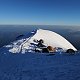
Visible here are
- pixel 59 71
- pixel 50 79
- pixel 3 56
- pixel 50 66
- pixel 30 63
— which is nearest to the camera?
pixel 50 79

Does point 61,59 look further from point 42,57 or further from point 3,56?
point 3,56

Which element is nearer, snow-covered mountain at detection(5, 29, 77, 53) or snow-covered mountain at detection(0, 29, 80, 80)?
snow-covered mountain at detection(0, 29, 80, 80)

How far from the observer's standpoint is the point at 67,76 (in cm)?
1820

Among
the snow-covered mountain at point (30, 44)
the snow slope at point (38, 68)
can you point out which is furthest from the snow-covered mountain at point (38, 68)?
the snow-covered mountain at point (30, 44)

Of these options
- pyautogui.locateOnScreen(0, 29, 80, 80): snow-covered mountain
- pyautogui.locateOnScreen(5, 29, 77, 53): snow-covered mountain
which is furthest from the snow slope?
pyautogui.locateOnScreen(5, 29, 77, 53): snow-covered mountain

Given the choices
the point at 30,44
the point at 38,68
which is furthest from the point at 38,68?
the point at 30,44

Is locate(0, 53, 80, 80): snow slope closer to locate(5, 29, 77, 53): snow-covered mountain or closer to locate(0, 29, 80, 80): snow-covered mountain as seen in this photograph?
locate(0, 29, 80, 80): snow-covered mountain

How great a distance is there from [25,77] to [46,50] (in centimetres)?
1506

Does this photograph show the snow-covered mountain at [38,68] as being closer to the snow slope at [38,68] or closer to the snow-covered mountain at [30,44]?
the snow slope at [38,68]

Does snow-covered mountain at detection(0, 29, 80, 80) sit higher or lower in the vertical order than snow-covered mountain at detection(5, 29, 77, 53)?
higher

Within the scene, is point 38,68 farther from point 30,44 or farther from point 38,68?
point 30,44

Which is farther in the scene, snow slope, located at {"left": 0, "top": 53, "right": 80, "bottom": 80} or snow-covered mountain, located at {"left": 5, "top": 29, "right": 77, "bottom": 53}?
snow-covered mountain, located at {"left": 5, "top": 29, "right": 77, "bottom": 53}

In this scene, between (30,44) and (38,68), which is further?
(30,44)

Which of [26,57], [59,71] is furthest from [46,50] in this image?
[59,71]
